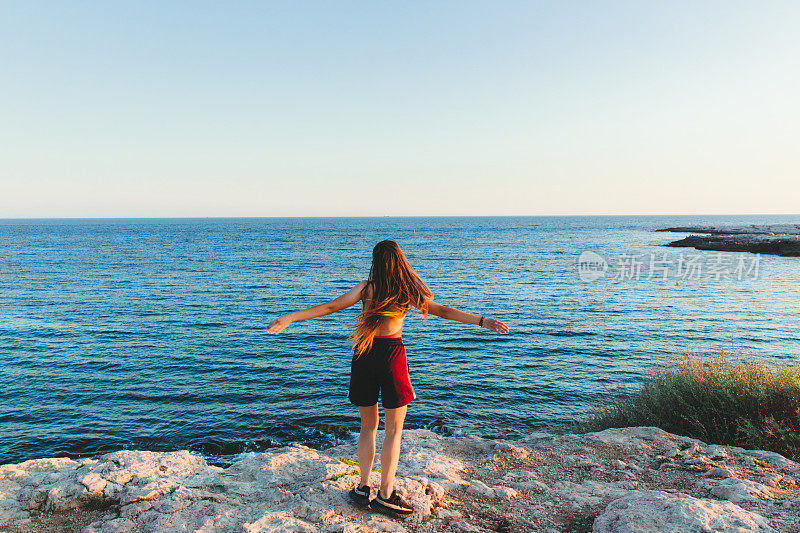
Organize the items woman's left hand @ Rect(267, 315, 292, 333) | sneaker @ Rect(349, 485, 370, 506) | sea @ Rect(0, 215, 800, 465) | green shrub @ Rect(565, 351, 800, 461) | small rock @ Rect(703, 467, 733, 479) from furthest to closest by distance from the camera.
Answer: sea @ Rect(0, 215, 800, 465)
green shrub @ Rect(565, 351, 800, 461)
small rock @ Rect(703, 467, 733, 479)
sneaker @ Rect(349, 485, 370, 506)
woman's left hand @ Rect(267, 315, 292, 333)

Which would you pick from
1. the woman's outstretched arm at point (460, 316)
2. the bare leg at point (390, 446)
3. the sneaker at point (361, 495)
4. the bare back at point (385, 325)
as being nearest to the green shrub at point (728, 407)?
the woman's outstretched arm at point (460, 316)

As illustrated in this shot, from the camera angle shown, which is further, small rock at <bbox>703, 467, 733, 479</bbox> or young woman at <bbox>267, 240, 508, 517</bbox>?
small rock at <bbox>703, 467, 733, 479</bbox>

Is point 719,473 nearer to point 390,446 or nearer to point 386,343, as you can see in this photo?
point 390,446

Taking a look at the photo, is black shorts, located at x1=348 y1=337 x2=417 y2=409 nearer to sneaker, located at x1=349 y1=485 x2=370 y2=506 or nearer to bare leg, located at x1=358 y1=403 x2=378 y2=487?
bare leg, located at x1=358 y1=403 x2=378 y2=487

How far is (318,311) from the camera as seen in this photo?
4223 mm

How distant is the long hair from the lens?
14.5 ft

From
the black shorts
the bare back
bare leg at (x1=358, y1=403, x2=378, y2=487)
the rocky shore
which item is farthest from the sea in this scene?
the bare back

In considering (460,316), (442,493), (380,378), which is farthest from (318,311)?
(442,493)

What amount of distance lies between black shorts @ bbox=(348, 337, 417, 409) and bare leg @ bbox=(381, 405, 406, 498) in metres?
0.10

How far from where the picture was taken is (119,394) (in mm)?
14898

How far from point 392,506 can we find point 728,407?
22.6 feet

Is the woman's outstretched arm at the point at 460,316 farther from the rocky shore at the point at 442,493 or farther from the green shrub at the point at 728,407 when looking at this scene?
the green shrub at the point at 728,407

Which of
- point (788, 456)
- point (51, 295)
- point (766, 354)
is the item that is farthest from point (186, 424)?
point (51, 295)

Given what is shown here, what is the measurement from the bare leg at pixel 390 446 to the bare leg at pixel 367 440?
145 mm
